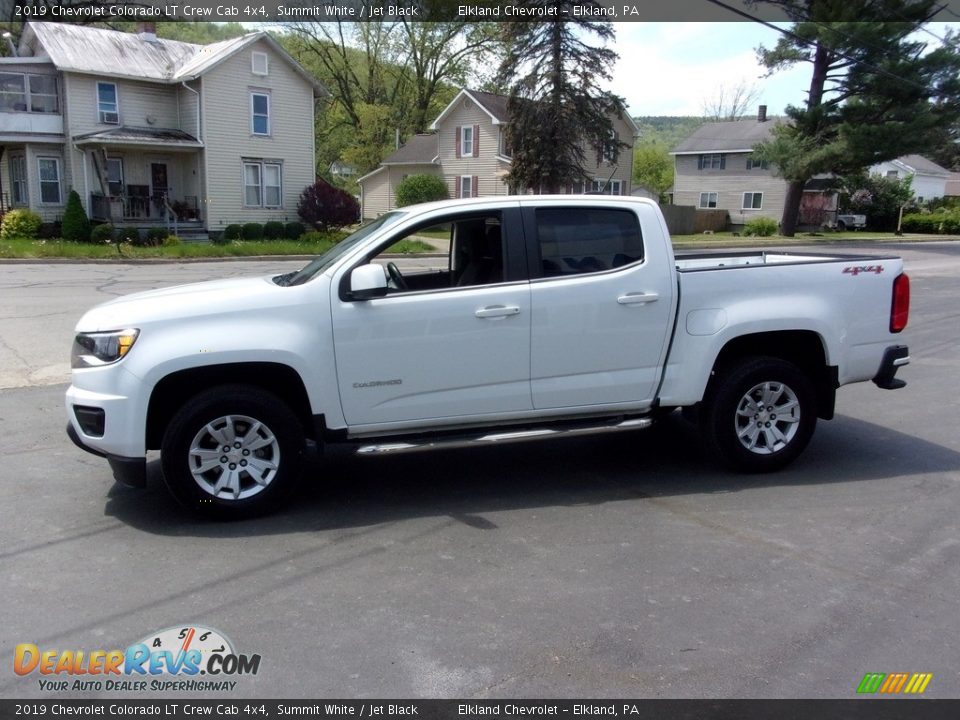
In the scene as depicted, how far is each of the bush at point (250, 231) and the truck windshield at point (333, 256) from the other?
27.9m

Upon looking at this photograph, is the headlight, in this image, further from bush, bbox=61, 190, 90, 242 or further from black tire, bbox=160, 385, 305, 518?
bush, bbox=61, 190, 90, 242

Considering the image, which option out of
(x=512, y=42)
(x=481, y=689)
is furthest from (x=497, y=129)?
(x=481, y=689)

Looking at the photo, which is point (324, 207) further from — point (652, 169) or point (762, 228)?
point (652, 169)

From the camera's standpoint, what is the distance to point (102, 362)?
16.2ft

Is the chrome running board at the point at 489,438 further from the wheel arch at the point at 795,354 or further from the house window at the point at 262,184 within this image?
the house window at the point at 262,184

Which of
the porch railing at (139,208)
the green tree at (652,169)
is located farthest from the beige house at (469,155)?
the green tree at (652,169)

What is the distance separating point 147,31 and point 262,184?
811 cm

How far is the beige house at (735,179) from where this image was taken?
52.5 m

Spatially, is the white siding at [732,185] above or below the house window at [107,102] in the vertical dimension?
below

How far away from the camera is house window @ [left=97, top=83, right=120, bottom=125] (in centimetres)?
3181

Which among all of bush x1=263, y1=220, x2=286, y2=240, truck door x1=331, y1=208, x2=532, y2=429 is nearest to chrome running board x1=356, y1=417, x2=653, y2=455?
truck door x1=331, y1=208, x2=532, y2=429

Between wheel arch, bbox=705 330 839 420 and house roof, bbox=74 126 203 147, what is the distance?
96.9 feet

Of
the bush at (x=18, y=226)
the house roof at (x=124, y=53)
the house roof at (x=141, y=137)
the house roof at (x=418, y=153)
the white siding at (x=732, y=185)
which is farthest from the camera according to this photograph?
the white siding at (x=732, y=185)

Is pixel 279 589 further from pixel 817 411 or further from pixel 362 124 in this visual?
pixel 362 124
